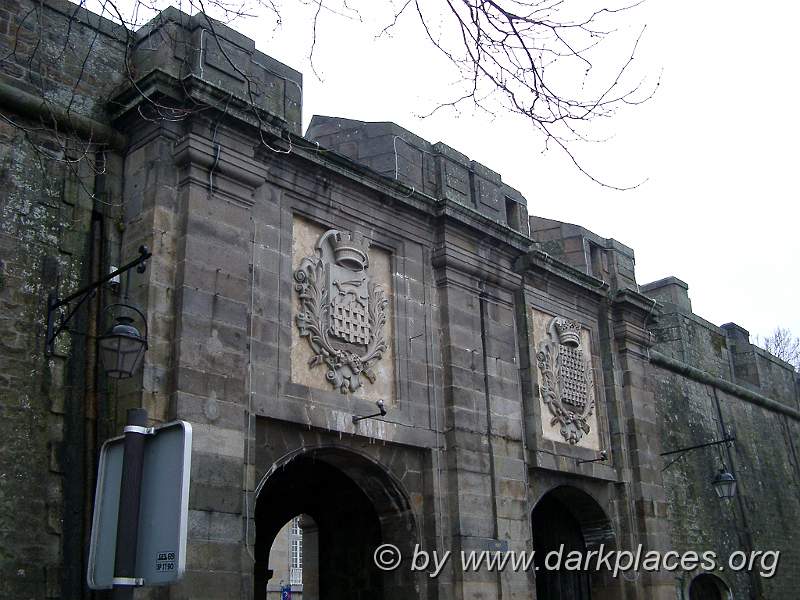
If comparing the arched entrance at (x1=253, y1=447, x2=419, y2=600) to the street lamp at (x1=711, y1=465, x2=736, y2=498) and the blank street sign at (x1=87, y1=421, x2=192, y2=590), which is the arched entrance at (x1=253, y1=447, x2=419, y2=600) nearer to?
the blank street sign at (x1=87, y1=421, x2=192, y2=590)

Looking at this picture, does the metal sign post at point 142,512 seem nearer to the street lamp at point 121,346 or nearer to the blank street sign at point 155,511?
the blank street sign at point 155,511

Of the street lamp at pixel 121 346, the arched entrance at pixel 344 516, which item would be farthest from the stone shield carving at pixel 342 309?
the street lamp at pixel 121 346

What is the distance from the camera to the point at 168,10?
8.98 m

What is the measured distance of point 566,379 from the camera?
12383 millimetres

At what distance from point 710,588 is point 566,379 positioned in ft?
18.7

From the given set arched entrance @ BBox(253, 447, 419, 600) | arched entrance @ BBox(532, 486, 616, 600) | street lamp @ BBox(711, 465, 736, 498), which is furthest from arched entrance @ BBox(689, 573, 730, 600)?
arched entrance @ BBox(253, 447, 419, 600)

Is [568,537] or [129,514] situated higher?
[568,537]

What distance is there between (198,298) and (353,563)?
4396 mm

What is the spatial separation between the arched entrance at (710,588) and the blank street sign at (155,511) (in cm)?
1305

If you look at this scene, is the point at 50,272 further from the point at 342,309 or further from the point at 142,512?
the point at 142,512

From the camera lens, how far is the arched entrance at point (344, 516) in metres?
9.72

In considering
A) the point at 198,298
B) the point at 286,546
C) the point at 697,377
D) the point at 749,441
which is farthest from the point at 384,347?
the point at 286,546

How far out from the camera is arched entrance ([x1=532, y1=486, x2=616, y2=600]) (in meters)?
12.4

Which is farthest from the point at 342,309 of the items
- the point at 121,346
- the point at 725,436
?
the point at 725,436
